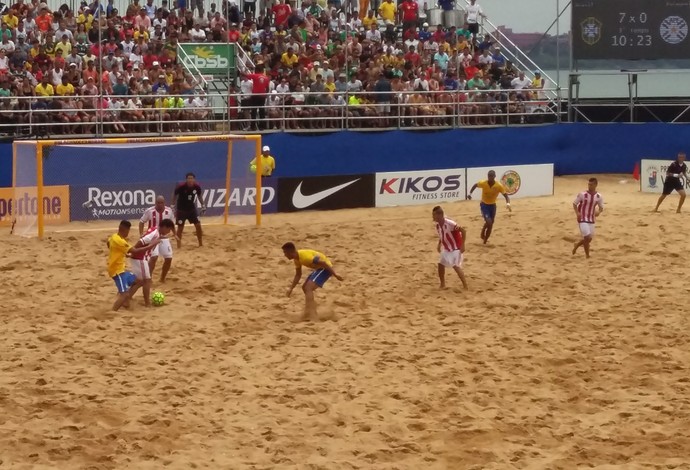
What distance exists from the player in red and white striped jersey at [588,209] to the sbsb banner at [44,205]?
965 cm

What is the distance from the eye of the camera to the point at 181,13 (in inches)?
1093

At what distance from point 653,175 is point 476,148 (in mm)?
4461

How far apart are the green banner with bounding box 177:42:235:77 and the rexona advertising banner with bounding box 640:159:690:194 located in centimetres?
1061

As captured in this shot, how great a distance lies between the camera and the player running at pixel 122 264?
1520 centimetres

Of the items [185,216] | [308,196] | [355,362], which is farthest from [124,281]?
[308,196]

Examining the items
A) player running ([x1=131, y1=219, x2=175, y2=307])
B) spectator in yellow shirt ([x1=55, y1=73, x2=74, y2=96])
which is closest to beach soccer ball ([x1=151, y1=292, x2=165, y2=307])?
player running ([x1=131, y1=219, x2=175, y2=307])

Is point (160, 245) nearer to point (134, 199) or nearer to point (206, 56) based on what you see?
point (134, 199)

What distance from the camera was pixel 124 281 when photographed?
15.3 metres

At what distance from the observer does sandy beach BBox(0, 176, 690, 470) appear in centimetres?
1004

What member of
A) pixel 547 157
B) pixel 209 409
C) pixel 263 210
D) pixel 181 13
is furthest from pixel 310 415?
pixel 547 157

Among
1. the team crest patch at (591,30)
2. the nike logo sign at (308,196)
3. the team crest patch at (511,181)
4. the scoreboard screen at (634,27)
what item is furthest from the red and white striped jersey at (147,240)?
the team crest patch at (591,30)

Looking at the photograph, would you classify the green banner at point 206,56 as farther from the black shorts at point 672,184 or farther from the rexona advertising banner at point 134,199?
the black shorts at point 672,184

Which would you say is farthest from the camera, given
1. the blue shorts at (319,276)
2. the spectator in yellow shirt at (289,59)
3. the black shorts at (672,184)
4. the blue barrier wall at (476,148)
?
the spectator in yellow shirt at (289,59)

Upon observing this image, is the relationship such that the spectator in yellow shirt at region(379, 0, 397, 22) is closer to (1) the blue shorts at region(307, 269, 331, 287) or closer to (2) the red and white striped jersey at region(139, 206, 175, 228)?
(2) the red and white striped jersey at region(139, 206, 175, 228)
